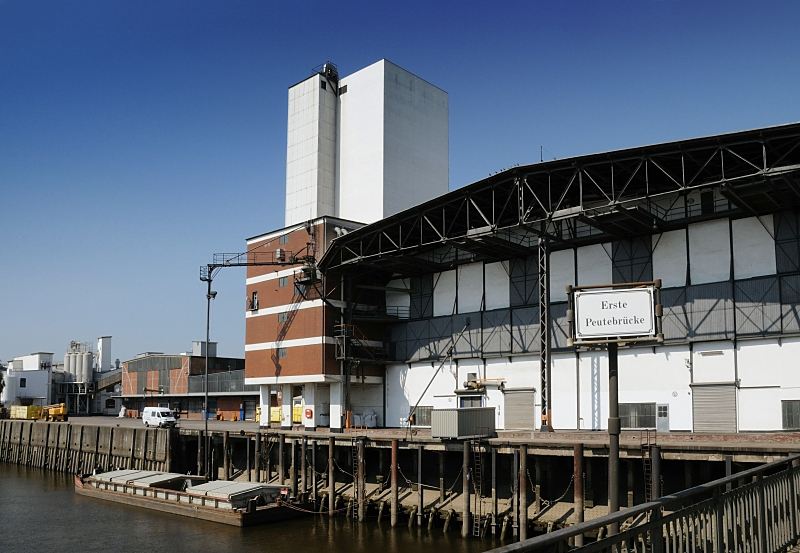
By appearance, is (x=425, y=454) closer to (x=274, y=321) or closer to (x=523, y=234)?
(x=523, y=234)

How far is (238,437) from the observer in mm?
48750

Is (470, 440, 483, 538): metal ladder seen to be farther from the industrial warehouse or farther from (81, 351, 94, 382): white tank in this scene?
(81, 351, 94, 382): white tank

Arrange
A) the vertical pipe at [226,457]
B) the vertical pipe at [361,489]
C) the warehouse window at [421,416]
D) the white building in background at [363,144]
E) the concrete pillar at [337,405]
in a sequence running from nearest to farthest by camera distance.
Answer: the vertical pipe at [361,489] < the vertical pipe at [226,457] < the warehouse window at [421,416] < the concrete pillar at [337,405] < the white building in background at [363,144]

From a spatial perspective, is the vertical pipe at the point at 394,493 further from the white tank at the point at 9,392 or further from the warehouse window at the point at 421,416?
the white tank at the point at 9,392

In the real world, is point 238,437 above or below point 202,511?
above

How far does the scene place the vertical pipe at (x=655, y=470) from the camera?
92.4 feet

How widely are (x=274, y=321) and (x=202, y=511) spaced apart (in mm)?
19543

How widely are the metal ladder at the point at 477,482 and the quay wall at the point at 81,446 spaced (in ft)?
86.5

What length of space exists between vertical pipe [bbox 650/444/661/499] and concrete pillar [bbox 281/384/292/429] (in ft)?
106

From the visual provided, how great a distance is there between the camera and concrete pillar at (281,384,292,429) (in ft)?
183

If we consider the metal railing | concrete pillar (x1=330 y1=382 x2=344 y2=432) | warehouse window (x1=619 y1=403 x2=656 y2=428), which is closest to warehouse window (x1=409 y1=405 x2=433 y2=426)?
concrete pillar (x1=330 y1=382 x2=344 y2=432)

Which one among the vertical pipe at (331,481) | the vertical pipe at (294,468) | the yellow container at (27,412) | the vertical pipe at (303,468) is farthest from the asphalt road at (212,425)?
the vertical pipe at (331,481)

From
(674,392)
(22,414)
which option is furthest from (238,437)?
(22,414)

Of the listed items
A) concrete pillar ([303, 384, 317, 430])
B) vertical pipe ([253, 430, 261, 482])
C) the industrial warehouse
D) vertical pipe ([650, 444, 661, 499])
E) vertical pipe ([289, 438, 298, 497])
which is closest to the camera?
vertical pipe ([650, 444, 661, 499])
